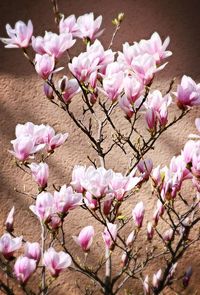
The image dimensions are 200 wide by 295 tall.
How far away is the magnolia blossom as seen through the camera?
3.41 ft

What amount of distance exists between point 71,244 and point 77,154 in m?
0.35

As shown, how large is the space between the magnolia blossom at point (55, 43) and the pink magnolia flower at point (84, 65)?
4 cm

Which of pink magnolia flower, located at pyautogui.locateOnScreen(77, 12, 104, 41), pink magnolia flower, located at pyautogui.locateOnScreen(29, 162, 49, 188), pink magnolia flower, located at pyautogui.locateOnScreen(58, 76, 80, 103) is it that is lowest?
pink magnolia flower, located at pyautogui.locateOnScreen(29, 162, 49, 188)

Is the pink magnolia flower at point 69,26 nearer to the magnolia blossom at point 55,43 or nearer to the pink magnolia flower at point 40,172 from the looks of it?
the magnolia blossom at point 55,43

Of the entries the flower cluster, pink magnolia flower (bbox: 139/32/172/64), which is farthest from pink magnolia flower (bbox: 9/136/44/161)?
pink magnolia flower (bbox: 139/32/172/64)

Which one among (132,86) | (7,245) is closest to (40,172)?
(7,245)

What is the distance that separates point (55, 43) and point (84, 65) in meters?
0.08

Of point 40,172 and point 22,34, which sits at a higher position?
point 22,34

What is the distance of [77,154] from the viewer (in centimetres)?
180

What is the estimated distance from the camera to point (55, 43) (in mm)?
1044

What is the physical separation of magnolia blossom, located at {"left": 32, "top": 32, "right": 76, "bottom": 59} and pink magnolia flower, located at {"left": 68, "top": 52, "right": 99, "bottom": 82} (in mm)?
40

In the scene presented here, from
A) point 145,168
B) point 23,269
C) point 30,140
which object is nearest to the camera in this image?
point 23,269

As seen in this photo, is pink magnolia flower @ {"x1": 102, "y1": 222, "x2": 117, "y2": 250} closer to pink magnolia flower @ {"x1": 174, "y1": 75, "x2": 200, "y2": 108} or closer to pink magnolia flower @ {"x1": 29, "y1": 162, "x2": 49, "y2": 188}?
pink magnolia flower @ {"x1": 29, "y1": 162, "x2": 49, "y2": 188}

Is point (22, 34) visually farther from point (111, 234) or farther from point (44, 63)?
point (111, 234)
